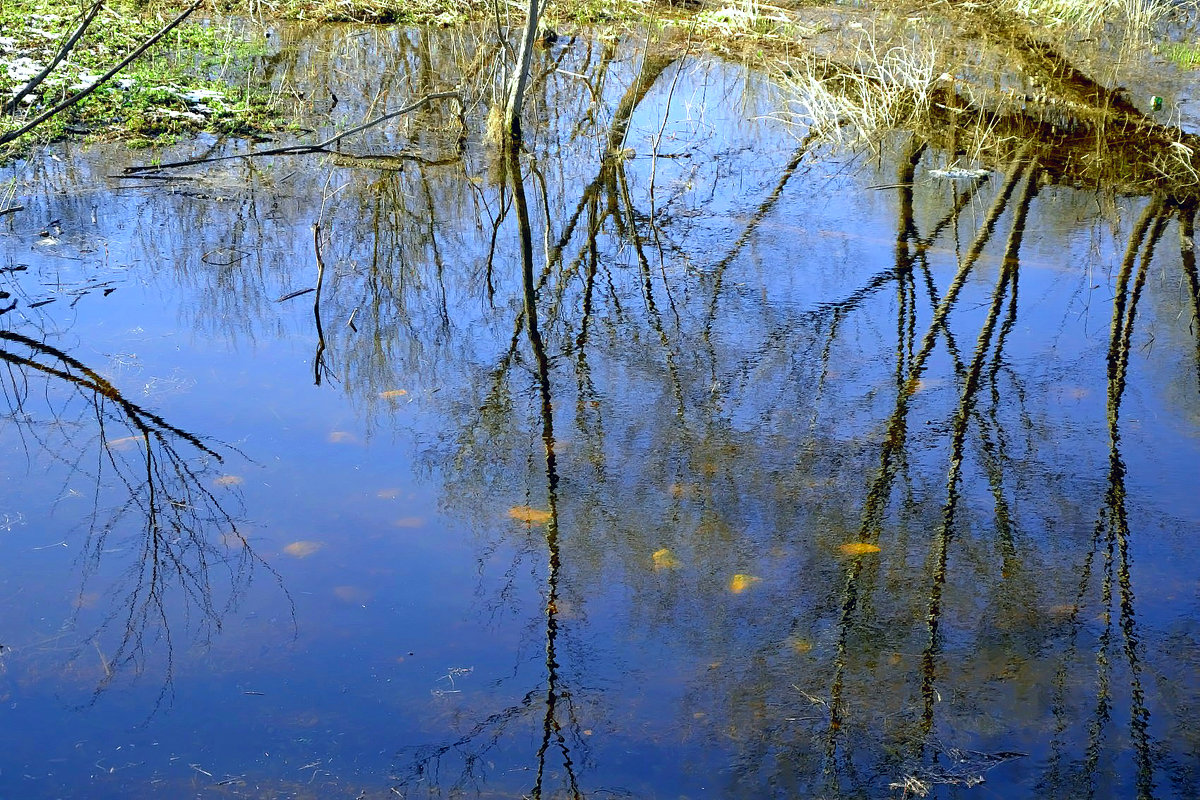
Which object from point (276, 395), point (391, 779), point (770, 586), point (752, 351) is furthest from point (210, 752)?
point (752, 351)

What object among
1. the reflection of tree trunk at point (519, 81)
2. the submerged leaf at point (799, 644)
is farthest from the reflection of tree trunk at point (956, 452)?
the reflection of tree trunk at point (519, 81)

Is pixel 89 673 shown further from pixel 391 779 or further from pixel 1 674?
pixel 391 779

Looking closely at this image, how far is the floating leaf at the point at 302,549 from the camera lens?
4.42 meters

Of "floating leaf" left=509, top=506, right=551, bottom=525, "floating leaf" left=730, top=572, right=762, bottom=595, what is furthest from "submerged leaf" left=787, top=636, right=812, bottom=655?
"floating leaf" left=509, top=506, right=551, bottom=525

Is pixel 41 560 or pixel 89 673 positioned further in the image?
pixel 41 560

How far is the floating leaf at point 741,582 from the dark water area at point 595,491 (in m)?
0.04

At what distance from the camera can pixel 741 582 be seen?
169 inches

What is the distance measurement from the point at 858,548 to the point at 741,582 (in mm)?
576

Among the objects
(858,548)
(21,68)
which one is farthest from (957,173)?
(21,68)

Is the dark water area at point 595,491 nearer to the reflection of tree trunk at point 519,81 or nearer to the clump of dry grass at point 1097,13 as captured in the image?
the reflection of tree trunk at point 519,81

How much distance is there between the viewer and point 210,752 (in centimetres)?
344

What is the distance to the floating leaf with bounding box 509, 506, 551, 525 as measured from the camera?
15.4 feet

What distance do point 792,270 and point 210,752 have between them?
201 inches

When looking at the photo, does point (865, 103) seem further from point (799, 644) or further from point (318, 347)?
point (799, 644)
